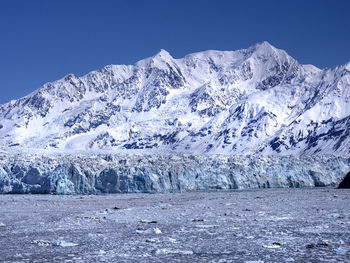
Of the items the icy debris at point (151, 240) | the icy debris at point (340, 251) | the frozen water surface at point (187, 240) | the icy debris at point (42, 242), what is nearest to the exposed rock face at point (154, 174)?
the frozen water surface at point (187, 240)

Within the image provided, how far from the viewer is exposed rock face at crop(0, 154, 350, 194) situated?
4991cm

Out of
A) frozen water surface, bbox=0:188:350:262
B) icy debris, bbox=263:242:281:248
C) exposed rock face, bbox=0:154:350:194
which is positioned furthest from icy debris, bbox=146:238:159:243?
exposed rock face, bbox=0:154:350:194

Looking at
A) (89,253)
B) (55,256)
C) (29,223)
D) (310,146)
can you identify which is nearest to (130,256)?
(89,253)

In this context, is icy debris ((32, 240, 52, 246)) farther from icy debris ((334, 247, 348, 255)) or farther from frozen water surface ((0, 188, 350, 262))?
icy debris ((334, 247, 348, 255))

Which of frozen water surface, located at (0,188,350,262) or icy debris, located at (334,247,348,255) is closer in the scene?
icy debris, located at (334,247,348,255)

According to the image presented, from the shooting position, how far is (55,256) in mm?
10336

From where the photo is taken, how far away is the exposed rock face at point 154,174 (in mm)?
49906

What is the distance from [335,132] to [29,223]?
639 ft

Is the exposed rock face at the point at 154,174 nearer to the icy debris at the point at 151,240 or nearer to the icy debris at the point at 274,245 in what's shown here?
the icy debris at the point at 151,240

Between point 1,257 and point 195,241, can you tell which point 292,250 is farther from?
point 1,257

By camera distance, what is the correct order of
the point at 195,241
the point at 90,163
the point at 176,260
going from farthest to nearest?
1. the point at 90,163
2. the point at 195,241
3. the point at 176,260

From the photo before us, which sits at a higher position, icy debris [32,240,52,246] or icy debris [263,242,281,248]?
icy debris [32,240,52,246]

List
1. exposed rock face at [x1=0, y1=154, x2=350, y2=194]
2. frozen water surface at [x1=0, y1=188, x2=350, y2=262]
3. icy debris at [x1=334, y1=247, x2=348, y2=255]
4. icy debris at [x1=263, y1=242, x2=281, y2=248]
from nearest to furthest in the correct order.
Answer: icy debris at [x1=334, y1=247, x2=348, y2=255] → frozen water surface at [x1=0, y1=188, x2=350, y2=262] → icy debris at [x1=263, y1=242, x2=281, y2=248] → exposed rock face at [x1=0, y1=154, x2=350, y2=194]

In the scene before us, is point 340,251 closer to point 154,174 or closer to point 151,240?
point 151,240
